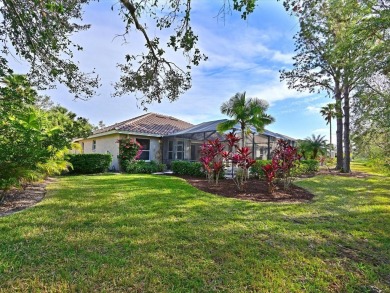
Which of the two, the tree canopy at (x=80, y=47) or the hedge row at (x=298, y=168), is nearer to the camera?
the tree canopy at (x=80, y=47)

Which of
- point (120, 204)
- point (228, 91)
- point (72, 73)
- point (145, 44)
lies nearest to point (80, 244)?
point (120, 204)

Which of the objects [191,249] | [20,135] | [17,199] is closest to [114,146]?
[17,199]

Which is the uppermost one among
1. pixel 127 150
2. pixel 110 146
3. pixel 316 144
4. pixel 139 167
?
pixel 316 144

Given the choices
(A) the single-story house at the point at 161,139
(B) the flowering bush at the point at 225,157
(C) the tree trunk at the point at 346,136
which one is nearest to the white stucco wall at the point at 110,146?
(A) the single-story house at the point at 161,139

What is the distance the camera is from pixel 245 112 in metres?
13.5

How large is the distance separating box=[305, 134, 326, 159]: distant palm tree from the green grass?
2158 cm

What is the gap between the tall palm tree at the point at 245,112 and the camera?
13.6m

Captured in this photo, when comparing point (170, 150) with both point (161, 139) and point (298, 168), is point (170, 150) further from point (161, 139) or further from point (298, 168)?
point (298, 168)

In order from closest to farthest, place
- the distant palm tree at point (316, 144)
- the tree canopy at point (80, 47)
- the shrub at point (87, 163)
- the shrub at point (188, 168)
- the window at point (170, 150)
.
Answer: the tree canopy at point (80, 47), the shrub at point (188, 168), the shrub at point (87, 163), the window at point (170, 150), the distant palm tree at point (316, 144)

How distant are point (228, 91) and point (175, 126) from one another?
892 centimetres

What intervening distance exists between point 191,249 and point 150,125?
18.1 metres

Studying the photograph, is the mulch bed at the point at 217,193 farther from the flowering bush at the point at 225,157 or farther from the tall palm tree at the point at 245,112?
the tall palm tree at the point at 245,112

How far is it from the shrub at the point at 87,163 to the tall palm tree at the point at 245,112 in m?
8.27

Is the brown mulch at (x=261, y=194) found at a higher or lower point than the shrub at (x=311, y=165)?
lower
